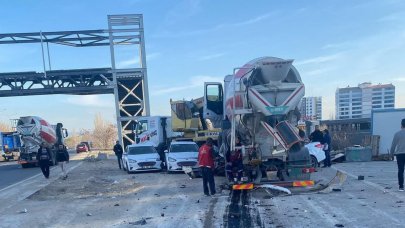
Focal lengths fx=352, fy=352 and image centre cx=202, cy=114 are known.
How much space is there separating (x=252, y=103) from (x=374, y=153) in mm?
12995

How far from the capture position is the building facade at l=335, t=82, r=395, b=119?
117 metres

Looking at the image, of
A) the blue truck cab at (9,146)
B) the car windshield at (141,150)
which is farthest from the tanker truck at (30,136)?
the blue truck cab at (9,146)

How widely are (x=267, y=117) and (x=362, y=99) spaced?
4871 inches

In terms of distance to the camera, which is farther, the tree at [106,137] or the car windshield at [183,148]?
the tree at [106,137]

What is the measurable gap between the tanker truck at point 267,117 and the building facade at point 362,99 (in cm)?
11265

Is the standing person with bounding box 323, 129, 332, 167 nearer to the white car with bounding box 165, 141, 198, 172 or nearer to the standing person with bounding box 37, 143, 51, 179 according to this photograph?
the white car with bounding box 165, 141, 198, 172

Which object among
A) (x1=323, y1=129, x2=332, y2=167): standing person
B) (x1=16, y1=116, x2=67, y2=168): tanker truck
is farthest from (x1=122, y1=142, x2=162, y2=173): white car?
(x1=16, y1=116, x2=67, y2=168): tanker truck

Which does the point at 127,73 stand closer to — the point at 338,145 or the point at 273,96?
the point at 273,96

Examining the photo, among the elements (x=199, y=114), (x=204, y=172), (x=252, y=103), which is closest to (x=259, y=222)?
(x=204, y=172)

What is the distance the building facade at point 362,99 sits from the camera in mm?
116562

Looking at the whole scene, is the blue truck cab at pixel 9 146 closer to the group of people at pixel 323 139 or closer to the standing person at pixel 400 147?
the group of people at pixel 323 139

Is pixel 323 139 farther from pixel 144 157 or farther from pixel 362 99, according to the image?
pixel 362 99

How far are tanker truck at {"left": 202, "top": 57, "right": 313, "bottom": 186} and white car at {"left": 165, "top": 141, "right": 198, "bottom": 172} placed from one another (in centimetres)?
558

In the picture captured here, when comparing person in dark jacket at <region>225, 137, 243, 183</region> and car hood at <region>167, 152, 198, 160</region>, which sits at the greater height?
person in dark jacket at <region>225, 137, 243, 183</region>
